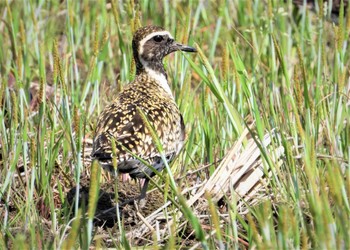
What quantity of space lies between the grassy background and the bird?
14 centimetres

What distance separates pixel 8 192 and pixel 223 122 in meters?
1.62

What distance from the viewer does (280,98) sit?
5.87 m

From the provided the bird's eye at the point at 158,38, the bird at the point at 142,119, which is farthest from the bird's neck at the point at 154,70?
the bird's eye at the point at 158,38

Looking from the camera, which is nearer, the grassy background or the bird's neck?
the grassy background

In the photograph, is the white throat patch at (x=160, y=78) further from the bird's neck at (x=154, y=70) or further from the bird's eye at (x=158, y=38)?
the bird's eye at (x=158, y=38)

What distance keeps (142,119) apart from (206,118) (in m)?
0.97

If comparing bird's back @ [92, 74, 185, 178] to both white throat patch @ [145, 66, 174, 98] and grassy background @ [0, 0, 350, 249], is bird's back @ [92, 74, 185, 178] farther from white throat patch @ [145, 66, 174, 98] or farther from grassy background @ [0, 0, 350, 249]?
grassy background @ [0, 0, 350, 249]

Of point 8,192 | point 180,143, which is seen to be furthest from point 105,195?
point 8,192

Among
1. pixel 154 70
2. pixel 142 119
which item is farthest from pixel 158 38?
pixel 142 119

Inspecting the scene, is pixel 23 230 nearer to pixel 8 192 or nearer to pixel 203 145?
pixel 8 192

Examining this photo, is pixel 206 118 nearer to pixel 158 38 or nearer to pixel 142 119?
pixel 158 38

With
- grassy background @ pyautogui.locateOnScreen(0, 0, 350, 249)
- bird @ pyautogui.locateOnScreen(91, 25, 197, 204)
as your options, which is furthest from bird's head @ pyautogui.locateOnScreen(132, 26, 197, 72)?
grassy background @ pyautogui.locateOnScreen(0, 0, 350, 249)

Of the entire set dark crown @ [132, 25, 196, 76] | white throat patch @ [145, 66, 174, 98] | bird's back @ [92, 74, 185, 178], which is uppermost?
dark crown @ [132, 25, 196, 76]

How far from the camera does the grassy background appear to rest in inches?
155
